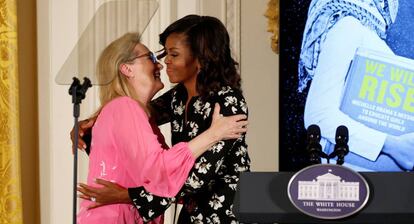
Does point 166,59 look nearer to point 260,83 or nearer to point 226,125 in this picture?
point 226,125

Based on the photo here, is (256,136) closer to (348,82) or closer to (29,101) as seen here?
(348,82)

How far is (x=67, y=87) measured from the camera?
3078 mm

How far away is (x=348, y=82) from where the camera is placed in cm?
304

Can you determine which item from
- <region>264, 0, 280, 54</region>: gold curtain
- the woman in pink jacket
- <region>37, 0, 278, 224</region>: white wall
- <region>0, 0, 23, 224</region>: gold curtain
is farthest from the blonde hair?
<region>264, 0, 280, 54</region>: gold curtain

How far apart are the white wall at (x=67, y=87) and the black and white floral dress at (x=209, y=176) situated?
0.41 metres

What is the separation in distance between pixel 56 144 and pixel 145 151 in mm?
622

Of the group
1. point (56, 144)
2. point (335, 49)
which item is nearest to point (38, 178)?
point (56, 144)

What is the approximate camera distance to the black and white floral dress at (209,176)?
2609 mm

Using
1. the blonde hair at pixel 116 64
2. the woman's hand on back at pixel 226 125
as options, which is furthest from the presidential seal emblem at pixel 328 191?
the blonde hair at pixel 116 64

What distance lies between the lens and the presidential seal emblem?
51.3 inches

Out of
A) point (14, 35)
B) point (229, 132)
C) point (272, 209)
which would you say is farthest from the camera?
point (14, 35)

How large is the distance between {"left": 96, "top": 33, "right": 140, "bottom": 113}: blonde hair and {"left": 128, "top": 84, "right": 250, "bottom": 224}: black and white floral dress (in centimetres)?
25

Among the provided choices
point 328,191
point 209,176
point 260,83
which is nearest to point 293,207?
point 328,191

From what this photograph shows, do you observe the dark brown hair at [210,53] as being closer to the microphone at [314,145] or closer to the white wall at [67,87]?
the white wall at [67,87]
